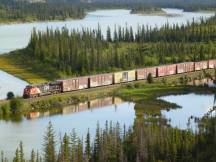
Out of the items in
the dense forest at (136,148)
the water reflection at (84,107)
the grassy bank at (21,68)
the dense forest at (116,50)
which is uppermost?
the dense forest at (136,148)

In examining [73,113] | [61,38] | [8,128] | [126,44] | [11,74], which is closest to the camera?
[8,128]

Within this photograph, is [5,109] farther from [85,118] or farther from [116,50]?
[116,50]

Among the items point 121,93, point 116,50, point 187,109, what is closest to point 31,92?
point 121,93

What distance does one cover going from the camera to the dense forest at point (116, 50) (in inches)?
3912

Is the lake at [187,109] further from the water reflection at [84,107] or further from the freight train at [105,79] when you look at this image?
the freight train at [105,79]

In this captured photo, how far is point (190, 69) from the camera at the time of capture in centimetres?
9762

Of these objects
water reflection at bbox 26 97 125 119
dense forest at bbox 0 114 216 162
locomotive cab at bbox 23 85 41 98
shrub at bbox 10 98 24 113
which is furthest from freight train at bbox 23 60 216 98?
dense forest at bbox 0 114 216 162

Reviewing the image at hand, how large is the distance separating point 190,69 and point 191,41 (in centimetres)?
4048

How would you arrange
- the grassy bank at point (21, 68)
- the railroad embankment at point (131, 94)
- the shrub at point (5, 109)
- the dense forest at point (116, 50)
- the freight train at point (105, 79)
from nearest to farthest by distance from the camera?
the shrub at point (5, 109), the railroad embankment at point (131, 94), the freight train at point (105, 79), the grassy bank at point (21, 68), the dense forest at point (116, 50)

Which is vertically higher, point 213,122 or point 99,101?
point 213,122

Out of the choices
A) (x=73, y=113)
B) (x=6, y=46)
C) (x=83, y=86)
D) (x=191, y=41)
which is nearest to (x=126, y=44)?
(x=191, y=41)

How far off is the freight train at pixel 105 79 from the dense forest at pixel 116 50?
9.01 metres

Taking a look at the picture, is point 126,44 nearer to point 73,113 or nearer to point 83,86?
point 83,86

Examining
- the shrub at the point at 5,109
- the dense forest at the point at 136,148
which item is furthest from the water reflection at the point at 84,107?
the dense forest at the point at 136,148
